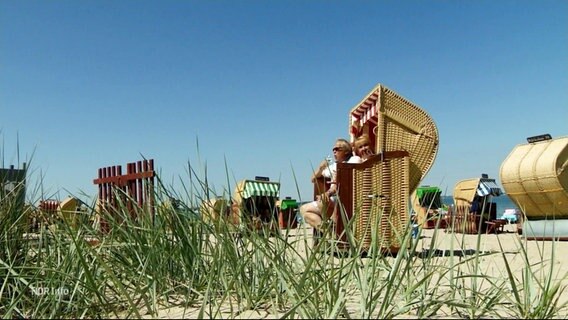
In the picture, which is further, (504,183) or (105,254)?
(504,183)

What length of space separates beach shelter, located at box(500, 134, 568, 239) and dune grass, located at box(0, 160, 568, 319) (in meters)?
5.22

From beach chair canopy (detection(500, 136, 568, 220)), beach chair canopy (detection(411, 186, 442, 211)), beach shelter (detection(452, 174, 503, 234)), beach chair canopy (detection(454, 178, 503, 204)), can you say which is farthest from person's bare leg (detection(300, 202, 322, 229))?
beach chair canopy (detection(454, 178, 503, 204))

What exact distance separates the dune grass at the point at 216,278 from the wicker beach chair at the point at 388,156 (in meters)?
2.24

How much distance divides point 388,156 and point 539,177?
3358 millimetres

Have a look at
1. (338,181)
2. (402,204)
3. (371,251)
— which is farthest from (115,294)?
(402,204)

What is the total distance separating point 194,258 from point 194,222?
161mm

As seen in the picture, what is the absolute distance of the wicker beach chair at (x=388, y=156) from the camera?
434 cm

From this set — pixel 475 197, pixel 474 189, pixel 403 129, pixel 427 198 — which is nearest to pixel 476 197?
pixel 475 197

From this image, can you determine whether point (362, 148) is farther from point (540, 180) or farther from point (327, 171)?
point (540, 180)

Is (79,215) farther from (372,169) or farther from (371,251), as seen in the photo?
(372,169)

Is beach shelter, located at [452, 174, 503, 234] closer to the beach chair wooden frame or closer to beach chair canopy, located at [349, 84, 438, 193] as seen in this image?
beach chair canopy, located at [349, 84, 438, 193]

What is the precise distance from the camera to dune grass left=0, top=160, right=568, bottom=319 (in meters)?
1.54

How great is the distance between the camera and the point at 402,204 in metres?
4.52

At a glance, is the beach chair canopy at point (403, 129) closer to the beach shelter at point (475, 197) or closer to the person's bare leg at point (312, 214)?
the person's bare leg at point (312, 214)
